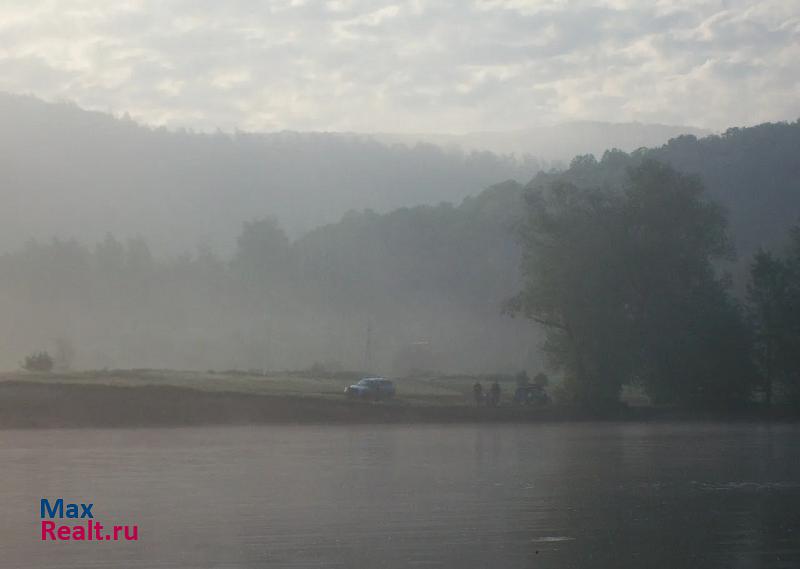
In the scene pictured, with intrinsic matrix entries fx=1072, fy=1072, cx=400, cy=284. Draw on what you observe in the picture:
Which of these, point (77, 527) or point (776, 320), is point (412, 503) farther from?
point (776, 320)

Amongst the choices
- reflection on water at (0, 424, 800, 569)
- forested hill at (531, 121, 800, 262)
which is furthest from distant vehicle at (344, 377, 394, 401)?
forested hill at (531, 121, 800, 262)

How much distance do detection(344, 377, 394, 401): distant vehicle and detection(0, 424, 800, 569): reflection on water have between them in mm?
29069

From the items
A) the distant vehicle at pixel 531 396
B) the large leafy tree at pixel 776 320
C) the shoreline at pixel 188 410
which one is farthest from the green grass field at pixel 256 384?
the large leafy tree at pixel 776 320

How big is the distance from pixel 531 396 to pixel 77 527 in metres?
56.4

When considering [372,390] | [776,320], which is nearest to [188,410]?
[372,390]

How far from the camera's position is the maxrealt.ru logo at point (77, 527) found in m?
17.9

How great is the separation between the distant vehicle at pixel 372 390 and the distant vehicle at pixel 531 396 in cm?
853

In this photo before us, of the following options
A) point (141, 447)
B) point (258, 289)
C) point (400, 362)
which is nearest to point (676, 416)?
point (141, 447)

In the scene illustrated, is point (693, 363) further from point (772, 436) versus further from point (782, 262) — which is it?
point (772, 436)

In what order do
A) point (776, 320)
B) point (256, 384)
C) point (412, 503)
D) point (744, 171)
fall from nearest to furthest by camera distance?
point (412, 503) → point (256, 384) → point (776, 320) → point (744, 171)

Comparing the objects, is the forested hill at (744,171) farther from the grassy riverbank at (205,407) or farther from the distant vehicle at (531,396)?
the grassy riverbank at (205,407)

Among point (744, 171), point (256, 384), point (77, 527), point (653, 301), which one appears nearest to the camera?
point (77, 527)

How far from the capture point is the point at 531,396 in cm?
7325

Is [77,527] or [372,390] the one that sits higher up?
[77,527]
